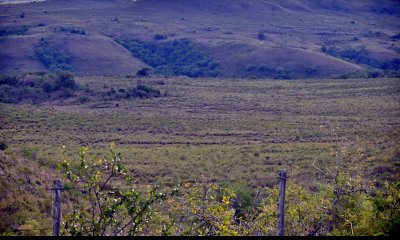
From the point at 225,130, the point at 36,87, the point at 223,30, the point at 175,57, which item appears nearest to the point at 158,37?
the point at 175,57

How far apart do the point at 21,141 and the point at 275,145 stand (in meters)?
17.9

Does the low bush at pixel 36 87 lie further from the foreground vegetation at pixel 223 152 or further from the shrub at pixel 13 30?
the shrub at pixel 13 30

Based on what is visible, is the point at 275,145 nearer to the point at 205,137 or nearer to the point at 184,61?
the point at 205,137

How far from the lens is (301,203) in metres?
11.9

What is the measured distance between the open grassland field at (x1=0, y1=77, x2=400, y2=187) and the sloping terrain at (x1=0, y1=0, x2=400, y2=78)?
91.4 ft

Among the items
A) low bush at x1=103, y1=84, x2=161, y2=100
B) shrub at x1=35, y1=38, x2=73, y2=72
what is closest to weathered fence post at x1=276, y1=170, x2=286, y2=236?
low bush at x1=103, y1=84, x2=161, y2=100

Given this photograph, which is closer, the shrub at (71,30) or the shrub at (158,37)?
the shrub at (71,30)

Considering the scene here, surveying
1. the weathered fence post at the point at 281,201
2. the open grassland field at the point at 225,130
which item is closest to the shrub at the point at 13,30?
the open grassland field at the point at 225,130

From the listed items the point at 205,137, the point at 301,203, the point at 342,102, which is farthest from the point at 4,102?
the point at 301,203

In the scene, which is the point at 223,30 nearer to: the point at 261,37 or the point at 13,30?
the point at 261,37

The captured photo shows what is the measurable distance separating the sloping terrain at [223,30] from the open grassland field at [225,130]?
91.4 ft

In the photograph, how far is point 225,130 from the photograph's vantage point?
42250 mm

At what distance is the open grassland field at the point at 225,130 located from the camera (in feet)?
89.6
